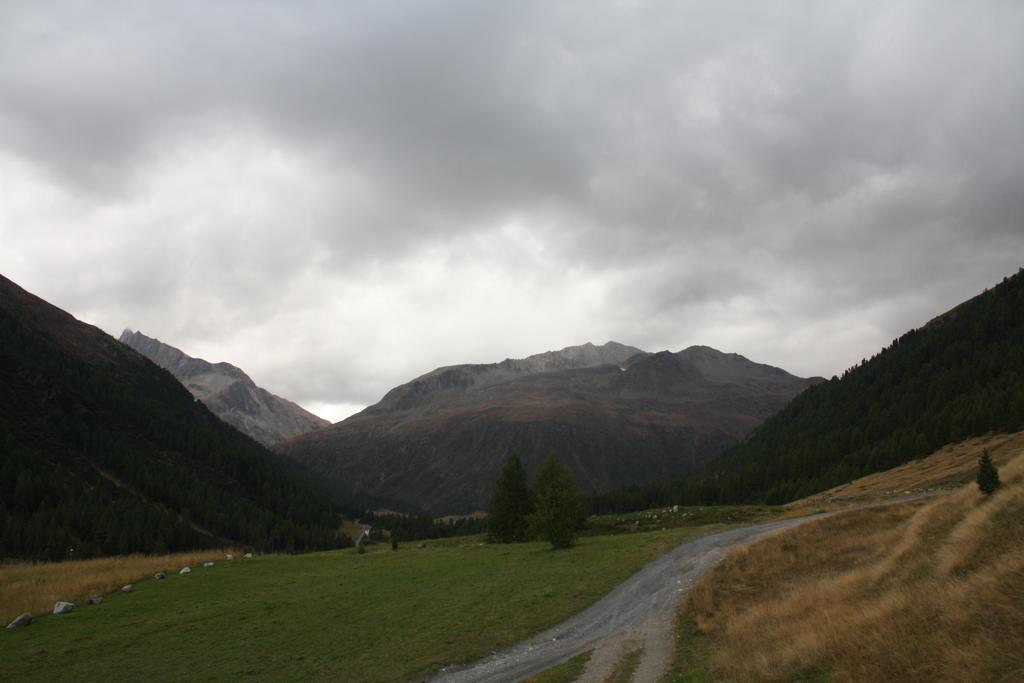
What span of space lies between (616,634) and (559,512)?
1091 inches

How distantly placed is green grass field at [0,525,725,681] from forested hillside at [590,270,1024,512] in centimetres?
9498

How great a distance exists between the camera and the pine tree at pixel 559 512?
164 ft

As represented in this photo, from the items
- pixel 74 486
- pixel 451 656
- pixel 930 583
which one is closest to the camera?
pixel 930 583

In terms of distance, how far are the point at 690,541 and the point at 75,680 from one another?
39.4 m

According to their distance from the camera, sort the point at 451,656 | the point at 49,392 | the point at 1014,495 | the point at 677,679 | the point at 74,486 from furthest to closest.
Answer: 1. the point at 49,392
2. the point at 74,486
3. the point at 451,656
4. the point at 1014,495
5. the point at 677,679

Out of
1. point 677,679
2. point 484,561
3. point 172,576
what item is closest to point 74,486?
point 172,576

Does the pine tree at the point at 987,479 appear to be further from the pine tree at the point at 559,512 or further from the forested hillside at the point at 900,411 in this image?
the forested hillside at the point at 900,411

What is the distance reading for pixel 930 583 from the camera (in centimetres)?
1518

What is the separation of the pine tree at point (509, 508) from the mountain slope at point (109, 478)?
64.2m

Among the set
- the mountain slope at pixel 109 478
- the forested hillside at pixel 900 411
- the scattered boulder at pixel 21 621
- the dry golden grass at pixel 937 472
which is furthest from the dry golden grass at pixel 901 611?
the mountain slope at pixel 109 478

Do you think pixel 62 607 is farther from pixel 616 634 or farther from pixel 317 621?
pixel 616 634

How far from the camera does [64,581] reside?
3781cm

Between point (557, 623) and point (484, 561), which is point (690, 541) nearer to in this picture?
point (484, 561)

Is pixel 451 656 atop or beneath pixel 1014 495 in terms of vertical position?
beneath
